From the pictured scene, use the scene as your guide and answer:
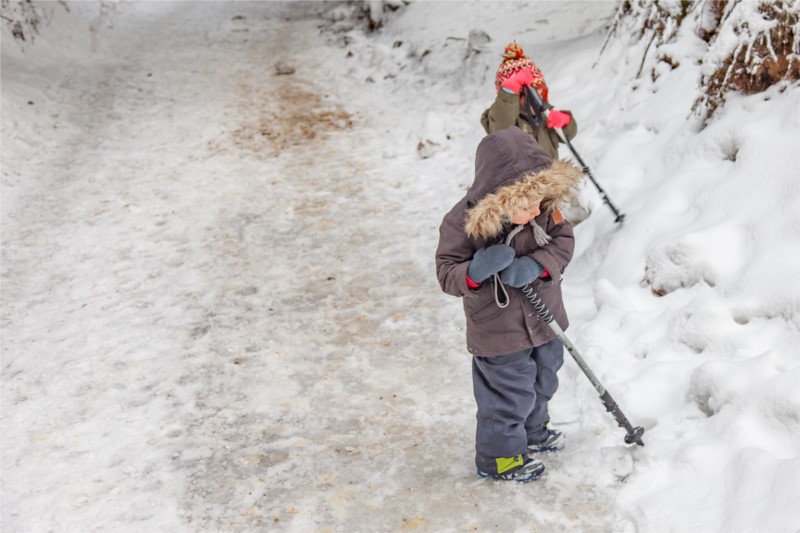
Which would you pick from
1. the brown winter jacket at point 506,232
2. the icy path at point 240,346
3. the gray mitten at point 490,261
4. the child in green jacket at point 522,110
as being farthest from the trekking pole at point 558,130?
the gray mitten at point 490,261

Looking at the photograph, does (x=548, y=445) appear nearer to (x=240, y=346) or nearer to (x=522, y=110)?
Result: (x=240, y=346)

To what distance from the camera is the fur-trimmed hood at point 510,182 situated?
3596 millimetres

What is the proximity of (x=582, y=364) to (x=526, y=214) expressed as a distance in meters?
0.98

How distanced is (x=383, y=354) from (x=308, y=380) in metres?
0.63

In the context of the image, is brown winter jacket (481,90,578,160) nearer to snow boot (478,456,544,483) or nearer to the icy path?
the icy path

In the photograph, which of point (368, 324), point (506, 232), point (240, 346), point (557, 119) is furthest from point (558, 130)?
point (240, 346)

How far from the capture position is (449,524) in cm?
396

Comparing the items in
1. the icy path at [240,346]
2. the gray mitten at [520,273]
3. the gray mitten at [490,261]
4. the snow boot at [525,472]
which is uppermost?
the gray mitten at [490,261]

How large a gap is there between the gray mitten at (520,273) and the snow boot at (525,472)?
1086 mm

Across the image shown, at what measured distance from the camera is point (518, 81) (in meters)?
6.02

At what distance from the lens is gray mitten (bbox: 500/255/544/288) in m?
3.71

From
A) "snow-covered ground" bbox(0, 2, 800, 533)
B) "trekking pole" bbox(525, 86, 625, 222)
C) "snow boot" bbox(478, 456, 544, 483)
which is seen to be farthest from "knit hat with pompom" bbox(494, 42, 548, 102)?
"snow boot" bbox(478, 456, 544, 483)

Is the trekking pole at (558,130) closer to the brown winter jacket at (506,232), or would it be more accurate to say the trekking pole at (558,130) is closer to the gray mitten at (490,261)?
the brown winter jacket at (506,232)

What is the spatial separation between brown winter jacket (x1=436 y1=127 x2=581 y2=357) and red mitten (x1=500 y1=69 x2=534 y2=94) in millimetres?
2300
